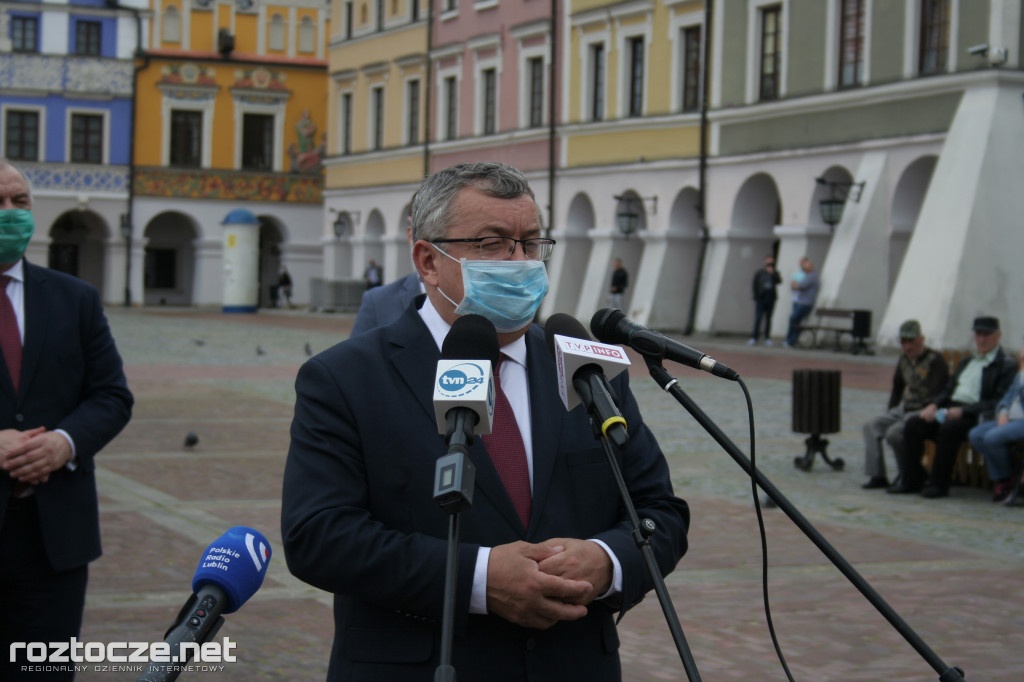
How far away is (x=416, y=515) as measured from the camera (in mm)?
3174

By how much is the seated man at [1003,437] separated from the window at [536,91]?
3098 cm

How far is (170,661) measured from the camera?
239cm

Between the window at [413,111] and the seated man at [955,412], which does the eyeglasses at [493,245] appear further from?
the window at [413,111]

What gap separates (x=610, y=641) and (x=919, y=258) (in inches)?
955

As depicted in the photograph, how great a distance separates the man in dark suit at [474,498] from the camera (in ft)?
9.92

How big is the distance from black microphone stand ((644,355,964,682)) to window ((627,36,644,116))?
114ft

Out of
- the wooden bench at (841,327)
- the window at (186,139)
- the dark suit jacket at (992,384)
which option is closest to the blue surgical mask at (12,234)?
the dark suit jacket at (992,384)

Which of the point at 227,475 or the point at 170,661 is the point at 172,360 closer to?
the point at 227,475

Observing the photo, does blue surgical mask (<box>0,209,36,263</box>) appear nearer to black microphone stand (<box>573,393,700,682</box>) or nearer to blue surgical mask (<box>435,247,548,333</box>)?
blue surgical mask (<box>435,247,548,333</box>)

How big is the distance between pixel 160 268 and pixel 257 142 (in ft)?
22.9

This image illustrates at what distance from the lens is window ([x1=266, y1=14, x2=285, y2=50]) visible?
58.4 metres

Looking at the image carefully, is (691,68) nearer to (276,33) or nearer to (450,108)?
(450,108)

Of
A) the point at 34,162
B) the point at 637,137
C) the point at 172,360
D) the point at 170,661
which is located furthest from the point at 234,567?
the point at 34,162

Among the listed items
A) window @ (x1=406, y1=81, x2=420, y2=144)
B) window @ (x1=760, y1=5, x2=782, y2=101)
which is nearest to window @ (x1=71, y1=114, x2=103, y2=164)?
window @ (x1=406, y1=81, x2=420, y2=144)
